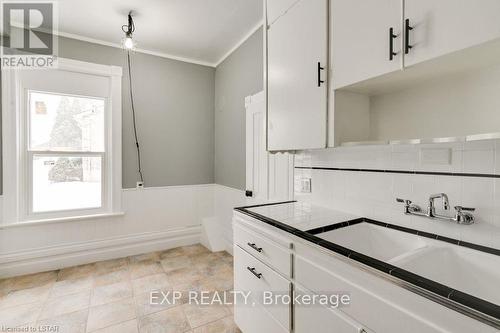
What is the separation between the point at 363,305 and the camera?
0.91m

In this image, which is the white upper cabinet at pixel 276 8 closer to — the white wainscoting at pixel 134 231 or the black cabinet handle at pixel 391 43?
the black cabinet handle at pixel 391 43

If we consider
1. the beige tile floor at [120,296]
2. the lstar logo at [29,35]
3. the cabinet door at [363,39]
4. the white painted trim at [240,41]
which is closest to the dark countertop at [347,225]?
the cabinet door at [363,39]

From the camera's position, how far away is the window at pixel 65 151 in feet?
8.82

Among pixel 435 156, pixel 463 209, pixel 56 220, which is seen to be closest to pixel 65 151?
pixel 56 220

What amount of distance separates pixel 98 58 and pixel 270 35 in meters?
2.27

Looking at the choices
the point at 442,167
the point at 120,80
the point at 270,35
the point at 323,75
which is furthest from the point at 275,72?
the point at 120,80

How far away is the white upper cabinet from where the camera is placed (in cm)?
163

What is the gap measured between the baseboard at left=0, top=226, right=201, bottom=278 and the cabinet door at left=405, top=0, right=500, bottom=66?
10.7 ft

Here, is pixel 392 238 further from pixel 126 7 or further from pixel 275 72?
pixel 126 7

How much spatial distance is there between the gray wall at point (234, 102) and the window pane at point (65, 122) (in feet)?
4.86

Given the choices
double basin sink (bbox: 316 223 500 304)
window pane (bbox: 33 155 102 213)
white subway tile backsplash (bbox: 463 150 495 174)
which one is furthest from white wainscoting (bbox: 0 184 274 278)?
white subway tile backsplash (bbox: 463 150 495 174)

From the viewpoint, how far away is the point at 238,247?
1.72m

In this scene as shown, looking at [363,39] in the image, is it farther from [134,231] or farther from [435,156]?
[134,231]

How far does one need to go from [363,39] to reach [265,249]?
1.21 meters
